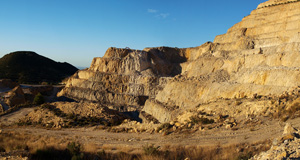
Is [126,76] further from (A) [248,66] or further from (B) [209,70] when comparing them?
(A) [248,66]

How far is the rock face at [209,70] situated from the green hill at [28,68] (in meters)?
28.8

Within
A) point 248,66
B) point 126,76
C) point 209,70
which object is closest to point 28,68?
point 126,76

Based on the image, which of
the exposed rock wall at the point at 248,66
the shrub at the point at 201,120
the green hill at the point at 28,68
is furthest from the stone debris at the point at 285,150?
the green hill at the point at 28,68

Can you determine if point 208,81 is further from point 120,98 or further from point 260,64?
point 120,98

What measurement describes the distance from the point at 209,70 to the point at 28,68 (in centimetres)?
7021

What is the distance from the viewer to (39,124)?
73.3ft

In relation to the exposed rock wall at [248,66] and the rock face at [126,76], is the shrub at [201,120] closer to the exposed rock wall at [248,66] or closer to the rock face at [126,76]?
the exposed rock wall at [248,66]

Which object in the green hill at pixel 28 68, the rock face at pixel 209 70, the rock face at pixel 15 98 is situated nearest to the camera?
the rock face at pixel 209 70

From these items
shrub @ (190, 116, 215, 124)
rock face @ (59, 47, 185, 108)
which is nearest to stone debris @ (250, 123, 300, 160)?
shrub @ (190, 116, 215, 124)

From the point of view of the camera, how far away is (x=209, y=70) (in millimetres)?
25641

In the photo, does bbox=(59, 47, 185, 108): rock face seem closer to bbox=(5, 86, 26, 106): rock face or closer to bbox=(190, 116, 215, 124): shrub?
bbox=(5, 86, 26, 106): rock face

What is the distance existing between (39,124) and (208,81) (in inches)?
683

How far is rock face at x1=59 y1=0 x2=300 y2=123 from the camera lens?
56.4ft

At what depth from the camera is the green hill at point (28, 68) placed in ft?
219
